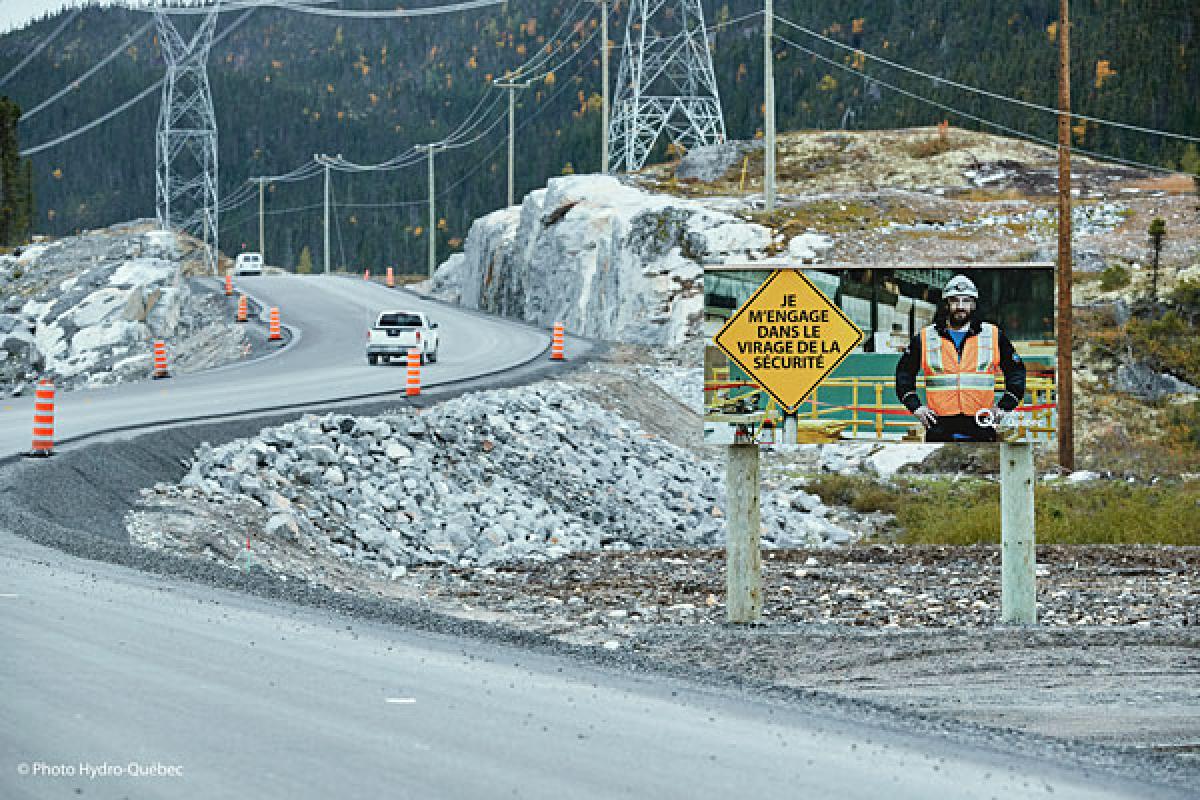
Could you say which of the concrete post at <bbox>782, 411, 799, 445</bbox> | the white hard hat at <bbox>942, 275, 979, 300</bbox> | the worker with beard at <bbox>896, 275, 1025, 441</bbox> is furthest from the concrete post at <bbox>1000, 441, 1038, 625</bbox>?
the concrete post at <bbox>782, 411, 799, 445</bbox>

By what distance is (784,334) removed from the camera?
15.3 meters

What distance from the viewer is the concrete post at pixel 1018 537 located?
14.9 metres

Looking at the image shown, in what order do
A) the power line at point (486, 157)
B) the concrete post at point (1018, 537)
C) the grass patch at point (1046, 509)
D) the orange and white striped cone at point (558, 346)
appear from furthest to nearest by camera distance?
the power line at point (486, 157), the orange and white striped cone at point (558, 346), the grass patch at point (1046, 509), the concrete post at point (1018, 537)

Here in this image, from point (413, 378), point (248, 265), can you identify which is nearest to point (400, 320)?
point (413, 378)

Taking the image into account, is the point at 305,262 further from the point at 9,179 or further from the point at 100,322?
the point at 100,322

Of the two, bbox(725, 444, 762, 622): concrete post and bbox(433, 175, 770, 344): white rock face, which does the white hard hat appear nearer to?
bbox(725, 444, 762, 622): concrete post

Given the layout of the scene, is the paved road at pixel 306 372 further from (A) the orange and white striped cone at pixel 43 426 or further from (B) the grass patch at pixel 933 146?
(B) the grass patch at pixel 933 146

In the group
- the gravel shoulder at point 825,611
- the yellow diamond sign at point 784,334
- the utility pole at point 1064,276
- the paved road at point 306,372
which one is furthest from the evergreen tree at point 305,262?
A: the yellow diamond sign at point 784,334

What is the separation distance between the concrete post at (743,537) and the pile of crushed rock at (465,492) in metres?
6.02

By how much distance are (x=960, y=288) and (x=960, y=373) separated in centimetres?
85

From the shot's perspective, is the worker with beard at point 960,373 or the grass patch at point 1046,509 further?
the grass patch at point 1046,509

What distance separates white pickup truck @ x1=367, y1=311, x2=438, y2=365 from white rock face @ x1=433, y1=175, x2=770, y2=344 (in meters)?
10.9

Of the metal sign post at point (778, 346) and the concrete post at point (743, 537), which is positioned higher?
the metal sign post at point (778, 346)

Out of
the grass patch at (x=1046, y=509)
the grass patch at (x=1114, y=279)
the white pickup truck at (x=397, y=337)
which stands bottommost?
the grass patch at (x=1046, y=509)
